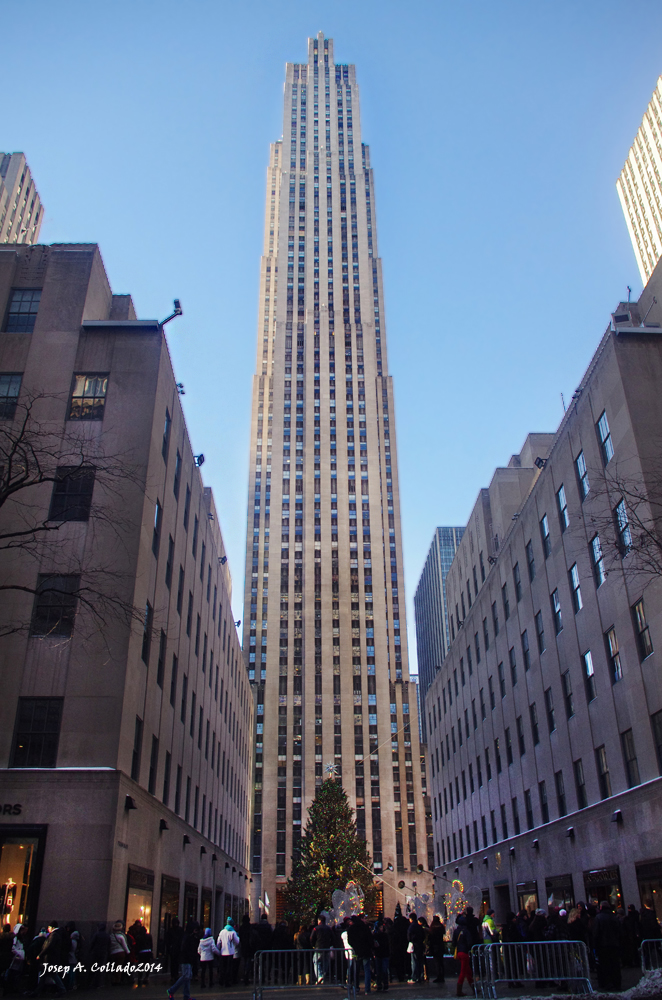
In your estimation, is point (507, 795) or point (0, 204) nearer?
point (507, 795)

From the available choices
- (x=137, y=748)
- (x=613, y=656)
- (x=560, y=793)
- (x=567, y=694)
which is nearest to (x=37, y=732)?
(x=137, y=748)

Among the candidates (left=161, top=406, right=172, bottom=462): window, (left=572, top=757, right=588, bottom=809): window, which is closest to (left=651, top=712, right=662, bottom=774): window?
(left=572, top=757, right=588, bottom=809): window

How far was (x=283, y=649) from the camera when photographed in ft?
347

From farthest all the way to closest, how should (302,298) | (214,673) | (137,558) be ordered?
(302,298) < (214,673) < (137,558)

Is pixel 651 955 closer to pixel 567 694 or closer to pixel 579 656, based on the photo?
pixel 579 656

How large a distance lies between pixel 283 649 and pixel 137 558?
81401mm

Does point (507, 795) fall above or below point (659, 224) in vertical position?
below

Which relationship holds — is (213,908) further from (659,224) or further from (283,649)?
(659,224)

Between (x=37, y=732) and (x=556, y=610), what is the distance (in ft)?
74.3

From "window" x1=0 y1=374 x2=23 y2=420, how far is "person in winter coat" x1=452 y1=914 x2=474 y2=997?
2250 centimetres

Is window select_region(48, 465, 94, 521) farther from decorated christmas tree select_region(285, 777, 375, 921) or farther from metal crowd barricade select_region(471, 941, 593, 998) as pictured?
decorated christmas tree select_region(285, 777, 375, 921)

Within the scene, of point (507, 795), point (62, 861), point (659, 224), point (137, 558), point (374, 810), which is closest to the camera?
point (62, 861)

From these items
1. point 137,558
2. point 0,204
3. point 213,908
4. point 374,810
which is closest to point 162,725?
point 137,558

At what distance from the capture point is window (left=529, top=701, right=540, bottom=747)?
37.9 metres
